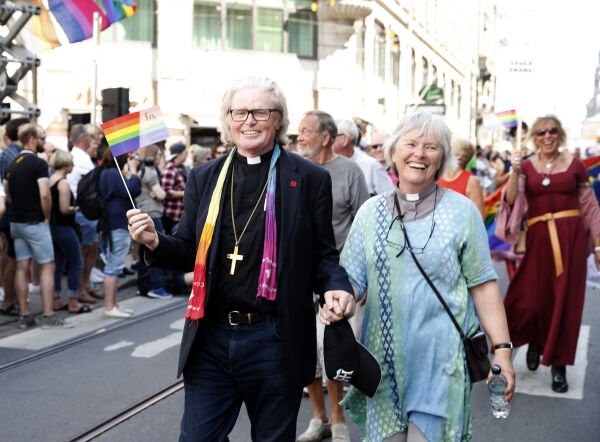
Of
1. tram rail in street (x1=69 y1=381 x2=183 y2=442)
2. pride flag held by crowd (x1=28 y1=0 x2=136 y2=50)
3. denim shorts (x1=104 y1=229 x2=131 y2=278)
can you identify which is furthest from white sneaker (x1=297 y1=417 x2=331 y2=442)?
pride flag held by crowd (x1=28 y1=0 x2=136 y2=50)

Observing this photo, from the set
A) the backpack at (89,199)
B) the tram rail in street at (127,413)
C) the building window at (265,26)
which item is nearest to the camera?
the tram rail in street at (127,413)

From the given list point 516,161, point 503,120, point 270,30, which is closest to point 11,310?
point 503,120

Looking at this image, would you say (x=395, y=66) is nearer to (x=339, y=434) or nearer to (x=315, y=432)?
(x=315, y=432)

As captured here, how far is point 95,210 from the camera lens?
351 inches

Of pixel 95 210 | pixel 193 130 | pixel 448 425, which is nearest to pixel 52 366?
pixel 95 210

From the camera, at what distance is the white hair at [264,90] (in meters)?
2.87

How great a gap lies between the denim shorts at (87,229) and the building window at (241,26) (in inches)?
724

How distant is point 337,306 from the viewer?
269cm

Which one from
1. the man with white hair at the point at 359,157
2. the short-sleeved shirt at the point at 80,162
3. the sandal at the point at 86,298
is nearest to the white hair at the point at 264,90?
the man with white hair at the point at 359,157

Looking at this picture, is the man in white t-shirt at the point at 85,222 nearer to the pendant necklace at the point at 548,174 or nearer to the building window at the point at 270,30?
the pendant necklace at the point at 548,174

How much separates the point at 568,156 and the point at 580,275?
911 mm

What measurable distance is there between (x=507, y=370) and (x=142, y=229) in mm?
1424

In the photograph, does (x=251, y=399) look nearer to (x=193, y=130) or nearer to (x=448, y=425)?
(x=448, y=425)

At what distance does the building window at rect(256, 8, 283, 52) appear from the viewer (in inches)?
1076
